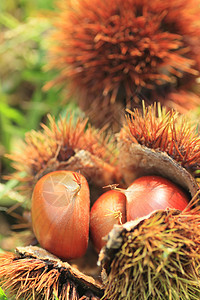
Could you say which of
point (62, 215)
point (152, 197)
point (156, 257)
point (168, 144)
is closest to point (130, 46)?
point (168, 144)

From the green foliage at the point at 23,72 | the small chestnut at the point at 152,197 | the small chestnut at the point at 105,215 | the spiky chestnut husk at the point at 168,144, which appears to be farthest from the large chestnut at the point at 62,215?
the green foliage at the point at 23,72

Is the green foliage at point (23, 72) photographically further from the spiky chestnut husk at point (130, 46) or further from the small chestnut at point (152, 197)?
the small chestnut at point (152, 197)

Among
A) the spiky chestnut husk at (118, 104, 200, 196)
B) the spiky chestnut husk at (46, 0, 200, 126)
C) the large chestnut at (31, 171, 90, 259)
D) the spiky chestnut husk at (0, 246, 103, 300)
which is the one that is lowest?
the spiky chestnut husk at (0, 246, 103, 300)

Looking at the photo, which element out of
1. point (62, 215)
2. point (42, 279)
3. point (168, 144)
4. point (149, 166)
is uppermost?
point (168, 144)

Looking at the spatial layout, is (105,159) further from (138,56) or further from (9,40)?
(9,40)

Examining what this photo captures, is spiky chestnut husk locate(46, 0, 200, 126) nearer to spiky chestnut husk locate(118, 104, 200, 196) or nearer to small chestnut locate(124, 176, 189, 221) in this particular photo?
spiky chestnut husk locate(118, 104, 200, 196)

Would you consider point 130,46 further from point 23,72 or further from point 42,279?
point 42,279

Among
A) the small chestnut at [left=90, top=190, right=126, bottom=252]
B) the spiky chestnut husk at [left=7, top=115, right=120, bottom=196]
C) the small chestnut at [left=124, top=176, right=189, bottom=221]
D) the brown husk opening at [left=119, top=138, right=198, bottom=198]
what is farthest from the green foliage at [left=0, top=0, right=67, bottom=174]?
the small chestnut at [left=124, top=176, right=189, bottom=221]
